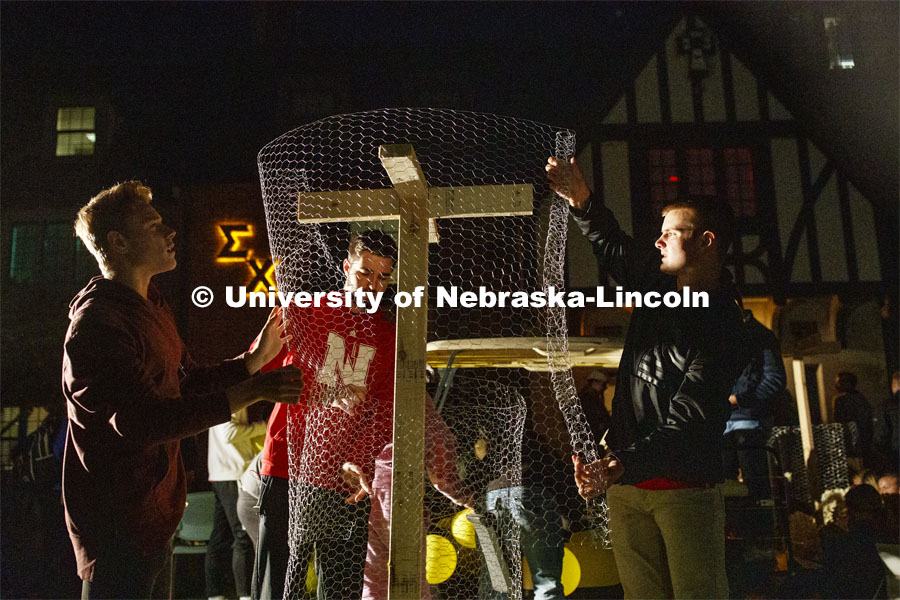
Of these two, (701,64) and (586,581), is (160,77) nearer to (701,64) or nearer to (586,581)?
(701,64)

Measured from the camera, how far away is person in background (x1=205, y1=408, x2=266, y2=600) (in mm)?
3754

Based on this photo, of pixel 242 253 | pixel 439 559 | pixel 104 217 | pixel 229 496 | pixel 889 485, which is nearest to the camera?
pixel 104 217

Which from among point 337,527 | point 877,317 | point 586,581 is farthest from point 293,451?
point 877,317

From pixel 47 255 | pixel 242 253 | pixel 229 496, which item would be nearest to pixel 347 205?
pixel 229 496

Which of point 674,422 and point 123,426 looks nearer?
point 123,426

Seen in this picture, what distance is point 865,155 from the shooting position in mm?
7801

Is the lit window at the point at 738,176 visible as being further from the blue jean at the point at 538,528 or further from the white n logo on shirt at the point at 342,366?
the white n logo on shirt at the point at 342,366

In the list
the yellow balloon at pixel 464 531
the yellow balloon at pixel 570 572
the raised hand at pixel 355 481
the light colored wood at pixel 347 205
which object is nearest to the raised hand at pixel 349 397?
the raised hand at pixel 355 481

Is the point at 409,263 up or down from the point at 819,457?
up

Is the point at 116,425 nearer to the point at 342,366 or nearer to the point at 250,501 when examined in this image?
the point at 342,366

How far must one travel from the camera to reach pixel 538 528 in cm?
291

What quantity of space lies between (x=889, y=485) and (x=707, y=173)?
206 inches

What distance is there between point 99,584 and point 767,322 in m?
8.86

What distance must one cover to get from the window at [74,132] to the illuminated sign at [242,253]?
2927mm
